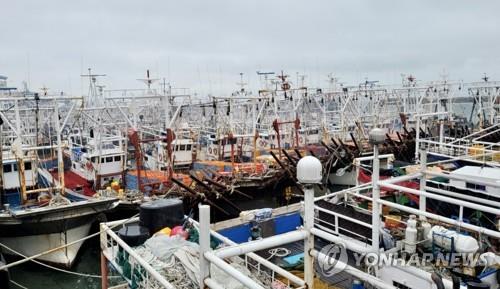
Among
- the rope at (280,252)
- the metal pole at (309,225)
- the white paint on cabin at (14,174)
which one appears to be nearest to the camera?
the metal pole at (309,225)

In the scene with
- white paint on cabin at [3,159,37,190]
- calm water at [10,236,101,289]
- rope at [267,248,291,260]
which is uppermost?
white paint on cabin at [3,159,37,190]

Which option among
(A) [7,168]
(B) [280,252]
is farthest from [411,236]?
(A) [7,168]

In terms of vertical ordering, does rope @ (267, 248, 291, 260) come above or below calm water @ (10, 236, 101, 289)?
above

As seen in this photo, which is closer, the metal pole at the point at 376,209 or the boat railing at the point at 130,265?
the metal pole at the point at 376,209

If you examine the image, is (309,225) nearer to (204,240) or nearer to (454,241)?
(204,240)

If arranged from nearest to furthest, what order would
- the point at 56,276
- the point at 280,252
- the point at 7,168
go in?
the point at 280,252 → the point at 56,276 → the point at 7,168

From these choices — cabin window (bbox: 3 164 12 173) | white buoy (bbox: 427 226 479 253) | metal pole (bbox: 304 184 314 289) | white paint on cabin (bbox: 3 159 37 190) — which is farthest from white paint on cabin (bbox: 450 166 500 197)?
cabin window (bbox: 3 164 12 173)

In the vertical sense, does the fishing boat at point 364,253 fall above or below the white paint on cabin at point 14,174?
above

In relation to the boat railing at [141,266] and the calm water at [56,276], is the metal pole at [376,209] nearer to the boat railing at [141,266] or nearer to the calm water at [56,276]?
the boat railing at [141,266]

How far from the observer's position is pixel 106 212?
16734mm

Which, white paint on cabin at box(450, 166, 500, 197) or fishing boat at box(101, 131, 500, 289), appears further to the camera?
white paint on cabin at box(450, 166, 500, 197)

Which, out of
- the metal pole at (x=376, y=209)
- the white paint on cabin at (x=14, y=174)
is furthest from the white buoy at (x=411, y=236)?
the white paint on cabin at (x=14, y=174)

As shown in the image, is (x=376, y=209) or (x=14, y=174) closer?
(x=376, y=209)

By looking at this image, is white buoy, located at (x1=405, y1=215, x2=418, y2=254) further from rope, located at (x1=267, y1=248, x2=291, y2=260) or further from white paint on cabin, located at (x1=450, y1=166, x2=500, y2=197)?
rope, located at (x1=267, y1=248, x2=291, y2=260)
